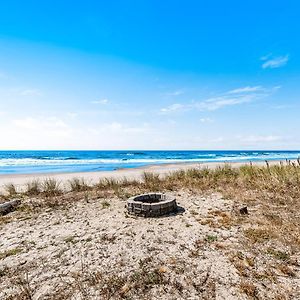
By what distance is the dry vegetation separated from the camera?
3.30 metres

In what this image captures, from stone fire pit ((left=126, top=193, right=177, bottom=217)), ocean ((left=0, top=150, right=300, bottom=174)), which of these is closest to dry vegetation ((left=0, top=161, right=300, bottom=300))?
stone fire pit ((left=126, top=193, right=177, bottom=217))

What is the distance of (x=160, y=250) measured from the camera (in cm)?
447

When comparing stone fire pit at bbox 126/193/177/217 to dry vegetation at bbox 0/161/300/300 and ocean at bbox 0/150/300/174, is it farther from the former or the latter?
ocean at bbox 0/150/300/174

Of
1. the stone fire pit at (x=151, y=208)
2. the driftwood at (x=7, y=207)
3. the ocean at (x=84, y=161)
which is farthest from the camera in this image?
the ocean at (x=84, y=161)

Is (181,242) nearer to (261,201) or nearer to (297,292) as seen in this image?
(297,292)

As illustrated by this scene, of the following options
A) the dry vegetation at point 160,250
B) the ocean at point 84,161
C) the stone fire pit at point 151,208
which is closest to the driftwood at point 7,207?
the dry vegetation at point 160,250

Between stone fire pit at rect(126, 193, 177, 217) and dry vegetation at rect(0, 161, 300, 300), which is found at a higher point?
stone fire pit at rect(126, 193, 177, 217)

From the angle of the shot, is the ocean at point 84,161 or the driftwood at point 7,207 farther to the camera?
the ocean at point 84,161

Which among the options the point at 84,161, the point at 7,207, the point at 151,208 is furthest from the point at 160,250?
the point at 84,161

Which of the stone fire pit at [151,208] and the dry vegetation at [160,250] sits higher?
the stone fire pit at [151,208]

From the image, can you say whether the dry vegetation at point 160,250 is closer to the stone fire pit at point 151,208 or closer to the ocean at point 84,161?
the stone fire pit at point 151,208

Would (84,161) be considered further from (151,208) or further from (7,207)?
(151,208)

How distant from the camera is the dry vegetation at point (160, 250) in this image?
330cm

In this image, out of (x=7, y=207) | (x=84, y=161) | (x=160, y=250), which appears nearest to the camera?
(x=160, y=250)
